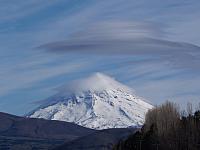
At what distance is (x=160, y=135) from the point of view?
19412 centimetres

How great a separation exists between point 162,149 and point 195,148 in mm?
11144

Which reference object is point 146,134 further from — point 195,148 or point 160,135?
point 195,148

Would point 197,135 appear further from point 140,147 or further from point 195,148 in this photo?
point 140,147

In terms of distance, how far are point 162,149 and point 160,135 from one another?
501 centimetres

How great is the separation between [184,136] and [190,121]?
16.8 ft

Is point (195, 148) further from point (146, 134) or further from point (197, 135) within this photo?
point (146, 134)

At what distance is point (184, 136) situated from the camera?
628ft

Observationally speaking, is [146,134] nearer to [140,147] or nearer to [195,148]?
[140,147]

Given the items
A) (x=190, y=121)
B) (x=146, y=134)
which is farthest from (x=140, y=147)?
(x=190, y=121)

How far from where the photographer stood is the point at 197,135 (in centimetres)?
18838

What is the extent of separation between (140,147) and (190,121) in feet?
57.3

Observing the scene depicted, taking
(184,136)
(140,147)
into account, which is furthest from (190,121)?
(140,147)

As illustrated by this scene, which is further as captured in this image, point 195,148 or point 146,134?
point 146,134

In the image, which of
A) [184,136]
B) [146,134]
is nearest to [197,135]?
[184,136]
